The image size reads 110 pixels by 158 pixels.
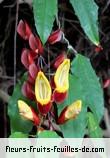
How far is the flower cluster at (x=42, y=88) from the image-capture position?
672 millimetres

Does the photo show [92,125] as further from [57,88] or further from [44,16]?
[44,16]

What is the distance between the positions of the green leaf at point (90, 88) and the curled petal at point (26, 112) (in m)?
0.11

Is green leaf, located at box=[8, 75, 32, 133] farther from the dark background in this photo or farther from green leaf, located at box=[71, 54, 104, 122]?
the dark background

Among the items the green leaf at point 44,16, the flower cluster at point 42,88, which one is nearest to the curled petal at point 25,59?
the flower cluster at point 42,88

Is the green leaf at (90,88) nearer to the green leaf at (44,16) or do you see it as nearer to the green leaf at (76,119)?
the green leaf at (76,119)

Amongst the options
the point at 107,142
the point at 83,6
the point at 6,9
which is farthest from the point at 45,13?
the point at 6,9

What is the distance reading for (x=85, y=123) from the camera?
2.37 ft

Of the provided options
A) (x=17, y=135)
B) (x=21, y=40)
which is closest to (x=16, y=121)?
(x=17, y=135)

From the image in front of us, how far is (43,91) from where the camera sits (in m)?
0.67

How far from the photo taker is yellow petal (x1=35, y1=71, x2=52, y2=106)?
2.19 ft

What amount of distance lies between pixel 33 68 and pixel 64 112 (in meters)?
0.09

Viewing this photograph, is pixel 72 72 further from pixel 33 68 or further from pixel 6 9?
pixel 6 9

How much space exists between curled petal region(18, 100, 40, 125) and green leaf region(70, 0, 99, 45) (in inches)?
6.0

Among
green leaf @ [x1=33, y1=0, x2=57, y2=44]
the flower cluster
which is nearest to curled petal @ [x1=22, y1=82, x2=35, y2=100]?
the flower cluster
